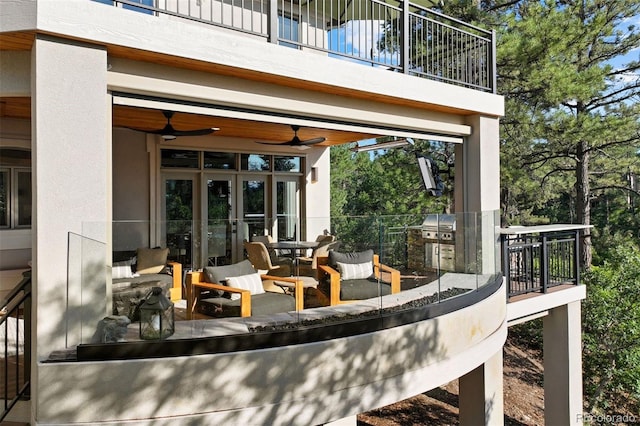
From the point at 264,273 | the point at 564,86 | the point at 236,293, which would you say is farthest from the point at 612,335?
the point at 236,293

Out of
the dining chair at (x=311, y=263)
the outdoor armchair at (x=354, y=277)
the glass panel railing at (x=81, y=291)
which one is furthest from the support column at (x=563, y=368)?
the glass panel railing at (x=81, y=291)

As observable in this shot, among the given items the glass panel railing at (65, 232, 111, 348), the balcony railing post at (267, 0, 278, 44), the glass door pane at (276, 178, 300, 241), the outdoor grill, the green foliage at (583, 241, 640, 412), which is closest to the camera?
the glass panel railing at (65, 232, 111, 348)

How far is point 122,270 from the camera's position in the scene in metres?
4.05

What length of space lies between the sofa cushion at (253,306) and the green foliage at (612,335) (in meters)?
9.90

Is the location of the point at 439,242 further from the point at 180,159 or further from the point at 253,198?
the point at 180,159

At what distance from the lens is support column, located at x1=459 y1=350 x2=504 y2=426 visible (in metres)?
6.55

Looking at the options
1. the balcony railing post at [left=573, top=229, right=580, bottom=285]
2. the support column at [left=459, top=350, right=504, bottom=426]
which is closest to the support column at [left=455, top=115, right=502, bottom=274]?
the support column at [left=459, top=350, right=504, bottom=426]

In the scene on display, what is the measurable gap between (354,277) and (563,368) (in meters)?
5.95

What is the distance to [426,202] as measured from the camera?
17625mm

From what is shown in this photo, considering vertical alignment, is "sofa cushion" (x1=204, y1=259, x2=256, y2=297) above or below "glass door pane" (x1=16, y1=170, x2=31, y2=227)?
below

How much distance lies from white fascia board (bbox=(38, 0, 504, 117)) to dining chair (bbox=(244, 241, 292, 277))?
6.21 ft

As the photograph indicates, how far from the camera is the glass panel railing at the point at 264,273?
382cm

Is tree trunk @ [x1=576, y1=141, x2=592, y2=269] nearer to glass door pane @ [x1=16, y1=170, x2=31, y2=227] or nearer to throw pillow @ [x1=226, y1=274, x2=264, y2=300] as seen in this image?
throw pillow @ [x1=226, y1=274, x2=264, y2=300]

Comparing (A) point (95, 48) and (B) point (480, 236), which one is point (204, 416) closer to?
(A) point (95, 48)
